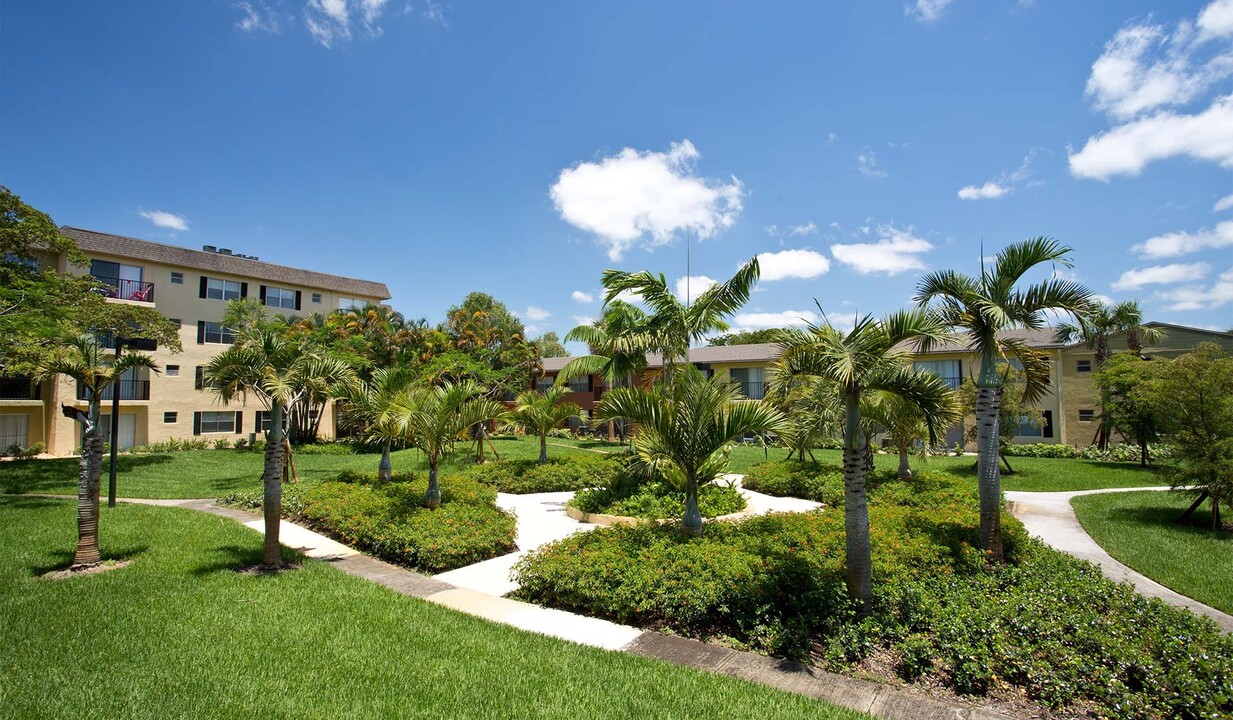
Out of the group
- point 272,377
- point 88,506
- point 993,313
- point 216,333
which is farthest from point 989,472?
point 216,333

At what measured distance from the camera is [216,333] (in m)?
30.2

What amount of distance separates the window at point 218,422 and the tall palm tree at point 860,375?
3224 cm

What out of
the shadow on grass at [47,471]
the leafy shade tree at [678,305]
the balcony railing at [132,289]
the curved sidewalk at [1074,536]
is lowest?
the curved sidewalk at [1074,536]

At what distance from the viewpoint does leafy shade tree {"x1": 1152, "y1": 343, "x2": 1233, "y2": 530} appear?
36.0ft

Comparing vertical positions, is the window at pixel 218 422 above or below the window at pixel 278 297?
below

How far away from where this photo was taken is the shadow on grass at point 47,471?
16438 mm

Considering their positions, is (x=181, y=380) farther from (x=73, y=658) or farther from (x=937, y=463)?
(x=937, y=463)

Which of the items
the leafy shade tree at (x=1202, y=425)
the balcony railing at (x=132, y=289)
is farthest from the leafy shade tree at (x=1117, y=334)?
the balcony railing at (x=132, y=289)

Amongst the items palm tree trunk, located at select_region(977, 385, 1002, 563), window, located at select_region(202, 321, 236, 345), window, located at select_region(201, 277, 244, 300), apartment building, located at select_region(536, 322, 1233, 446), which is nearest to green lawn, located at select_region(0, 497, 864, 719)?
palm tree trunk, located at select_region(977, 385, 1002, 563)

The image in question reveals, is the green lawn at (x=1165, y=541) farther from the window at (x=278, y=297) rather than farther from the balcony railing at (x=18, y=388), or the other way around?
the balcony railing at (x=18, y=388)

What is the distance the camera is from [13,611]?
6066 millimetres

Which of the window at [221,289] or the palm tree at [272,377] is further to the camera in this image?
the window at [221,289]

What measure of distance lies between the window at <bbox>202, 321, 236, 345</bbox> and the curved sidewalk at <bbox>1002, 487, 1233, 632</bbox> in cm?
3520

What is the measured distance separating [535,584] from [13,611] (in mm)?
5598
